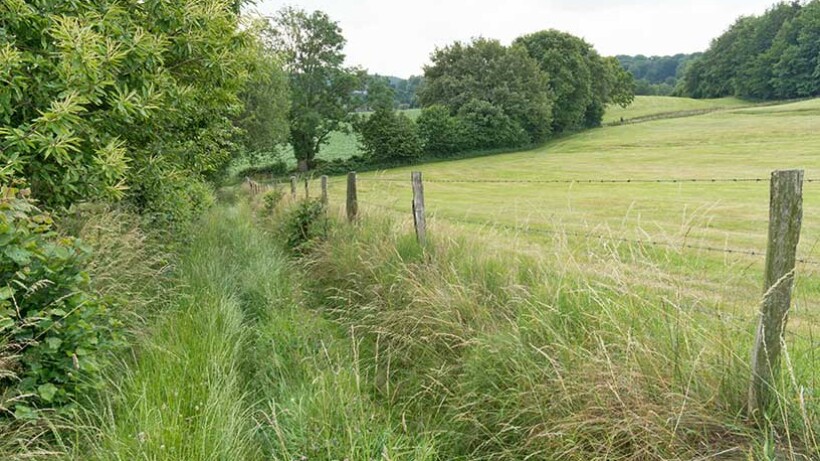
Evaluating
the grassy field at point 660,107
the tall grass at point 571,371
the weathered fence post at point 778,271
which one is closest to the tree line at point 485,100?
the grassy field at point 660,107

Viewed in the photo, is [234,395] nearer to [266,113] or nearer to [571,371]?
[571,371]

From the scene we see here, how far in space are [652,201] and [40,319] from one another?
622 inches

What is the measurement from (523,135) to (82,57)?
50.1 m

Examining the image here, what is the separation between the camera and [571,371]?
273cm

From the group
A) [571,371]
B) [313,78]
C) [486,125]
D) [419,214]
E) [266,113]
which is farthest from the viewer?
[486,125]

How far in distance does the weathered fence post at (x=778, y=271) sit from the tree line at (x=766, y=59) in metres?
87.2

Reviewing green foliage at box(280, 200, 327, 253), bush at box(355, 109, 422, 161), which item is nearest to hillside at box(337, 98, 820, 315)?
green foliage at box(280, 200, 327, 253)

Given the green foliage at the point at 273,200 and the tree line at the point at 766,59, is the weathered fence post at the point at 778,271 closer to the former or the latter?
the green foliage at the point at 273,200

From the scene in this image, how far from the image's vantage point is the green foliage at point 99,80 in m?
3.27

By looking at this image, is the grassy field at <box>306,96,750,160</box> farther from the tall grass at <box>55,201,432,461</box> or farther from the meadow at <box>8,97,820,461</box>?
the tall grass at <box>55,201,432,461</box>

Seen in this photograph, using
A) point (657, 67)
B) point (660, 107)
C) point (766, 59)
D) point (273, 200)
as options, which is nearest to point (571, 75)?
point (660, 107)

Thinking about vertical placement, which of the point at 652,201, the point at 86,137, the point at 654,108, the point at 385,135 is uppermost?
the point at 654,108

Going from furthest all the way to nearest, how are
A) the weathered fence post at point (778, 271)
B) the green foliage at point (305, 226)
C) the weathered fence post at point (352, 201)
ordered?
the green foliage at point (305, 226) → the weathered fence post at point (352, 201) → the weathered fence post at point (778, 271)

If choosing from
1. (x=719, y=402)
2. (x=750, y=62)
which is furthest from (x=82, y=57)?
(x=750, y=62)
